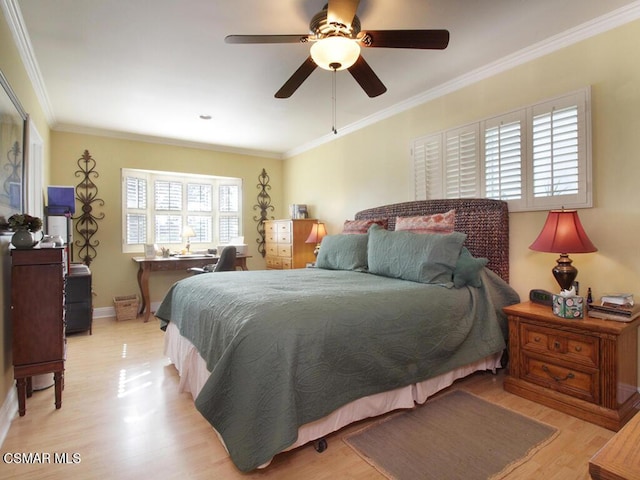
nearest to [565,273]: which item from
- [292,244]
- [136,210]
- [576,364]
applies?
[576,364]

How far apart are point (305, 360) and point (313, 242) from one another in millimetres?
3225

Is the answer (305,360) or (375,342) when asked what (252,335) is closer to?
(305,360)

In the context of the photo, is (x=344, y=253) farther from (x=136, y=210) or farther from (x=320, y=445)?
Result: (x=136, y=210)

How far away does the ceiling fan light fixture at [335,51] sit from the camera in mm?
1865

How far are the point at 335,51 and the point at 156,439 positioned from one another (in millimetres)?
2321

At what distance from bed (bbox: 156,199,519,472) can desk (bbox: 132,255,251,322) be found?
1.78m

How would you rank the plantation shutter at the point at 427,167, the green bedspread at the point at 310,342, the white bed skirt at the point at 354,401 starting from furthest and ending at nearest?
the plantation shutter at the point at 427,167
the white bed skirt at the point at 354,401
the green bedspread at the point at 310,342

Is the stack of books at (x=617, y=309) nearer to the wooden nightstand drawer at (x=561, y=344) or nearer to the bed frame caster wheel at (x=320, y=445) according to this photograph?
the wooden nightstand drawer at (x=561, y=344)

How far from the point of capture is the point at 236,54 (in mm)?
2725

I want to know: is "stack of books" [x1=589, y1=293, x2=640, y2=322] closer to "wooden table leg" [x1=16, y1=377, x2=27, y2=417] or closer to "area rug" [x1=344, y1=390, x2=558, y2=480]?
"area rug" [x1=344, y1=390, x2=558, y2=480]

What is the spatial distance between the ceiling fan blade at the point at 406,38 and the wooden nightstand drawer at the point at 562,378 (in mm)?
2058

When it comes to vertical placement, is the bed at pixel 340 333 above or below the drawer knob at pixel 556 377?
above

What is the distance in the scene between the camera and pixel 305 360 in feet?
5.17

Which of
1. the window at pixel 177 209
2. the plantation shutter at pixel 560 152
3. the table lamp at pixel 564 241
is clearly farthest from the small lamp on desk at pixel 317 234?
the table lamp at pixel 564 241
